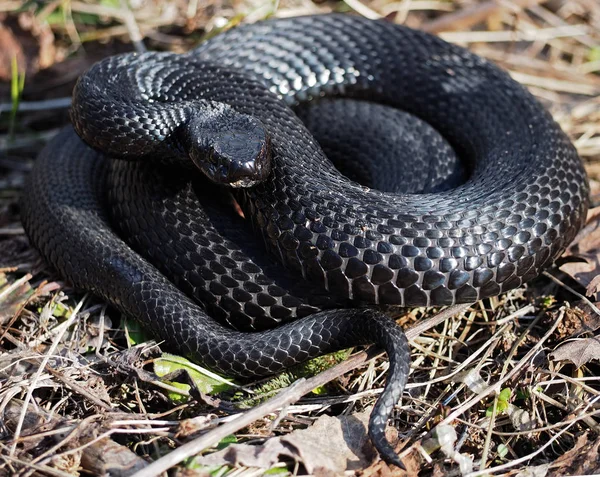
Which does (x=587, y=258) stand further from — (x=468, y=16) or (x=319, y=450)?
(x=468, y=16)

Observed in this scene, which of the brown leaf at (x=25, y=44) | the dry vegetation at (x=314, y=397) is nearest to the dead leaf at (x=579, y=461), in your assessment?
the dry vegetation at (x=314, y=397)

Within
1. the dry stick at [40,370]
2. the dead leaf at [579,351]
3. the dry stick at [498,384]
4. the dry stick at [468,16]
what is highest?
the dry stick at [468,16]

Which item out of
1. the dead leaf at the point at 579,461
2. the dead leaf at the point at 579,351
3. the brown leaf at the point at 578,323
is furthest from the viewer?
the brown leaf at the point at 578,323

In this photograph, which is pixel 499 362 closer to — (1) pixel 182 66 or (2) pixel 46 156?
(1) pixel 182 66

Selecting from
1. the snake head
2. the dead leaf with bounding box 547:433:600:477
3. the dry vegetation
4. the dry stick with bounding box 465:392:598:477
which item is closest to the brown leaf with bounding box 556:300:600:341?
the dry vegetation

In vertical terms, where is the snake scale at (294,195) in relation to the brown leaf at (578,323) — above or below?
above

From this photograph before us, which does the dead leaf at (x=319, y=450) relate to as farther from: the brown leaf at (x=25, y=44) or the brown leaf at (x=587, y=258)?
the brown leaf at (x=25, y=44)

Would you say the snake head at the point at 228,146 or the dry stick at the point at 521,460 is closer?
the dry stick at the point at 521,460

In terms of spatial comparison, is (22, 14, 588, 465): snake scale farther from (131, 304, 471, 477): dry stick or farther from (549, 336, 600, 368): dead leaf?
(549, 336, 600, 368): dead leaf
